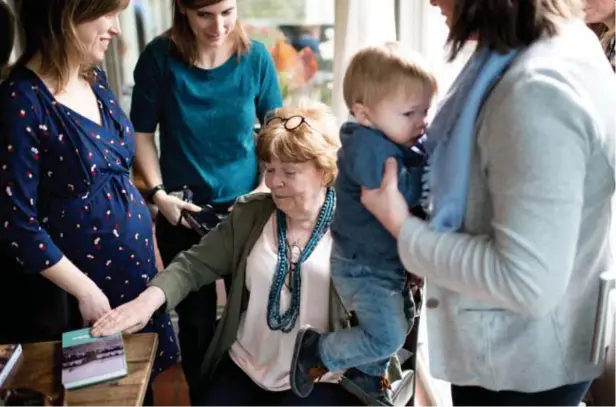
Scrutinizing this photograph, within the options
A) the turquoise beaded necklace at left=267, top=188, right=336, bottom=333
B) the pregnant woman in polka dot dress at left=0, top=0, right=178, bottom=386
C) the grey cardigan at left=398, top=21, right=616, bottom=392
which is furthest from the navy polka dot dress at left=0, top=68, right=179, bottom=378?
the grey cardigan at left=398, top=21, right=616, bottom=392

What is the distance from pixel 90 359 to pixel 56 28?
73 cm

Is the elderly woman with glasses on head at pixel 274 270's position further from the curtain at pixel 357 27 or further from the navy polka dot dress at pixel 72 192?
the curtain at pixel 357 27

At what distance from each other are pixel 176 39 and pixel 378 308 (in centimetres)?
99

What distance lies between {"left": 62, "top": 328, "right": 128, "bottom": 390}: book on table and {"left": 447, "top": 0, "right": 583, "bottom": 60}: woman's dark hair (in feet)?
2.94

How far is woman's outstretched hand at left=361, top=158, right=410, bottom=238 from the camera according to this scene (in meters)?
1.07

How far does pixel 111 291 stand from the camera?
67.5 inches

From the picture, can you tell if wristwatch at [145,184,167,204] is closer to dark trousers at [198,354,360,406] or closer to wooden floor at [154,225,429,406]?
dark trousers at [198,354,360,406]

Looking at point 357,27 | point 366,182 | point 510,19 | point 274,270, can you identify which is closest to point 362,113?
point 366,182

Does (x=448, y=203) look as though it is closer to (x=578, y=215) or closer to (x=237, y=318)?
(x=578, y=215)

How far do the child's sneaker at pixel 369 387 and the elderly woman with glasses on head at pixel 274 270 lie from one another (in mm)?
46

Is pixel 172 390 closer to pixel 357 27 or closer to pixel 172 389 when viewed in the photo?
pixel 172 389

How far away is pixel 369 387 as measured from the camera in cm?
151

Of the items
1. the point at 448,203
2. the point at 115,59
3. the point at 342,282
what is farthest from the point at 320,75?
the point at 448,203

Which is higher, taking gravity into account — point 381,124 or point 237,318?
point 381,124
